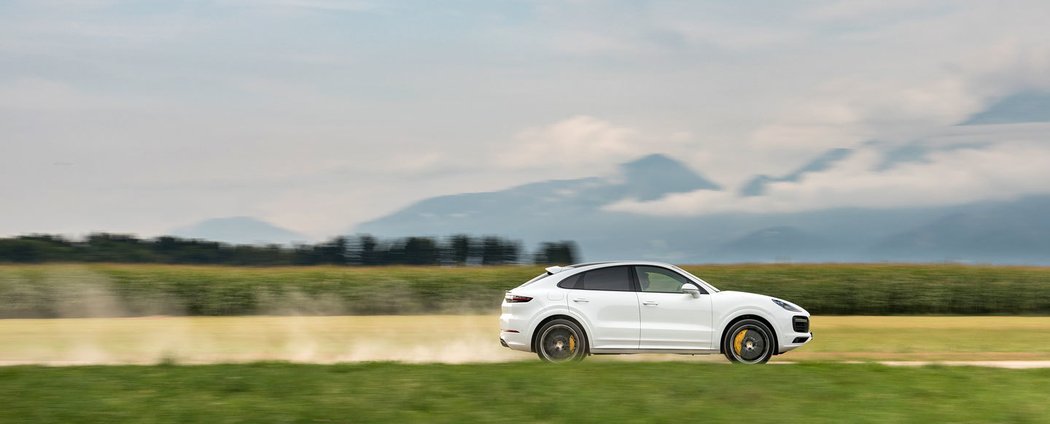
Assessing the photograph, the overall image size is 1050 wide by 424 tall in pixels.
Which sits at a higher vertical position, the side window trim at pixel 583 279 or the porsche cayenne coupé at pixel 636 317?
the side window trim at pixel 583 279

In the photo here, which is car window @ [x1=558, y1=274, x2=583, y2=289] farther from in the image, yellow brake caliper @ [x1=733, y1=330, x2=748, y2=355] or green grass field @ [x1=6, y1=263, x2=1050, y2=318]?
green grass field @ [x1=6, y1=263, x2=1050, y2=318]

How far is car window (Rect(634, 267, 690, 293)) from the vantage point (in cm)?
1602

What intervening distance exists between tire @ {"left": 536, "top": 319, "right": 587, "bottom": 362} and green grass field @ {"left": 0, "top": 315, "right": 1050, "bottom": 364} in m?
1.48

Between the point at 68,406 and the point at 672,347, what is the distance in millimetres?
8460

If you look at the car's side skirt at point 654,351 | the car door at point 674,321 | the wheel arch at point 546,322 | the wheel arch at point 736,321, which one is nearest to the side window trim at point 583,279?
the car door at point 674,321

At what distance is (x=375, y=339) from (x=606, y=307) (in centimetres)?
1022

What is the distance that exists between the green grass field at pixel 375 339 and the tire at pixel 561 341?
4.87ft

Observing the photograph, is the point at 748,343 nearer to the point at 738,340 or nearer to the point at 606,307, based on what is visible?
the point at 738,340

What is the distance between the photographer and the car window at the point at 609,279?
15.9 m

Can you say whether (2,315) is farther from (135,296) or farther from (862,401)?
(862,401)

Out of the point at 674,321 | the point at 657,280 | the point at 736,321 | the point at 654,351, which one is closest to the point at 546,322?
the point at 654,351

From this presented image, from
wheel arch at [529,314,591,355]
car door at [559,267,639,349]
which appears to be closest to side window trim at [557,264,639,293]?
car door at [559,267,639,349]

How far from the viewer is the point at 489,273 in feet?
121

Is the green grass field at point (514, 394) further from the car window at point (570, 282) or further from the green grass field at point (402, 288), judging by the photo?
the green grass field at point (402, 288)
